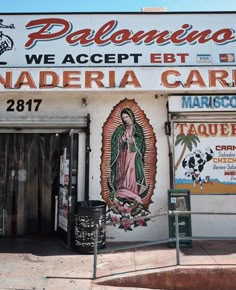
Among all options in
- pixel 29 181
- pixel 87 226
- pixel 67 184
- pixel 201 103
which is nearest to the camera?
pixel 87 226

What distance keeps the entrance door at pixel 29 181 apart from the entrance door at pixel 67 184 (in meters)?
0.43

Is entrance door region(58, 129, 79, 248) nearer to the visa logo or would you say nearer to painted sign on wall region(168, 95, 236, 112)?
painted sign on wall region(168, 95, 236, 112)

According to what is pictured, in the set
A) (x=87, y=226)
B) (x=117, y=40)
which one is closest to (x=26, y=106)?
(x=117, y=40)

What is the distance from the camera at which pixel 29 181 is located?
28.0ft

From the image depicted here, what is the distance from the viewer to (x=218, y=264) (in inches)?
236

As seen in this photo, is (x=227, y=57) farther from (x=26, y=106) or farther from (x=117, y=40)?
(x=26, y=106)

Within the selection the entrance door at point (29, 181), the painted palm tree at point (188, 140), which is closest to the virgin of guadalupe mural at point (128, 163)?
the painted palm tree at point (188, 140)

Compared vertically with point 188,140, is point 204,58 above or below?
above

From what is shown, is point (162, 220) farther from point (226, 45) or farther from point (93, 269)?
point (226, 45)

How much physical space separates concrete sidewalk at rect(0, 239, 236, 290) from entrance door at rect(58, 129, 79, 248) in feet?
1.29

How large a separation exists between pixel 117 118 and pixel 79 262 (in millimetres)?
3307

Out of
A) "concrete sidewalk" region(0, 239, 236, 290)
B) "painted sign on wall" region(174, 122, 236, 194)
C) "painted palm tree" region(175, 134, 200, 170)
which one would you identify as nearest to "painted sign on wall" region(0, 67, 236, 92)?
"painted sign on wall" region(174, 122, 236, 194)

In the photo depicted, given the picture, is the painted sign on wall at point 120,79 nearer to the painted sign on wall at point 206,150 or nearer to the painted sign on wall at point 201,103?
the painted sign on wall at point 201,103

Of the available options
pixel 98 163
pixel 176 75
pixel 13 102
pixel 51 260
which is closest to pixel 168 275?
pixel 51 260
